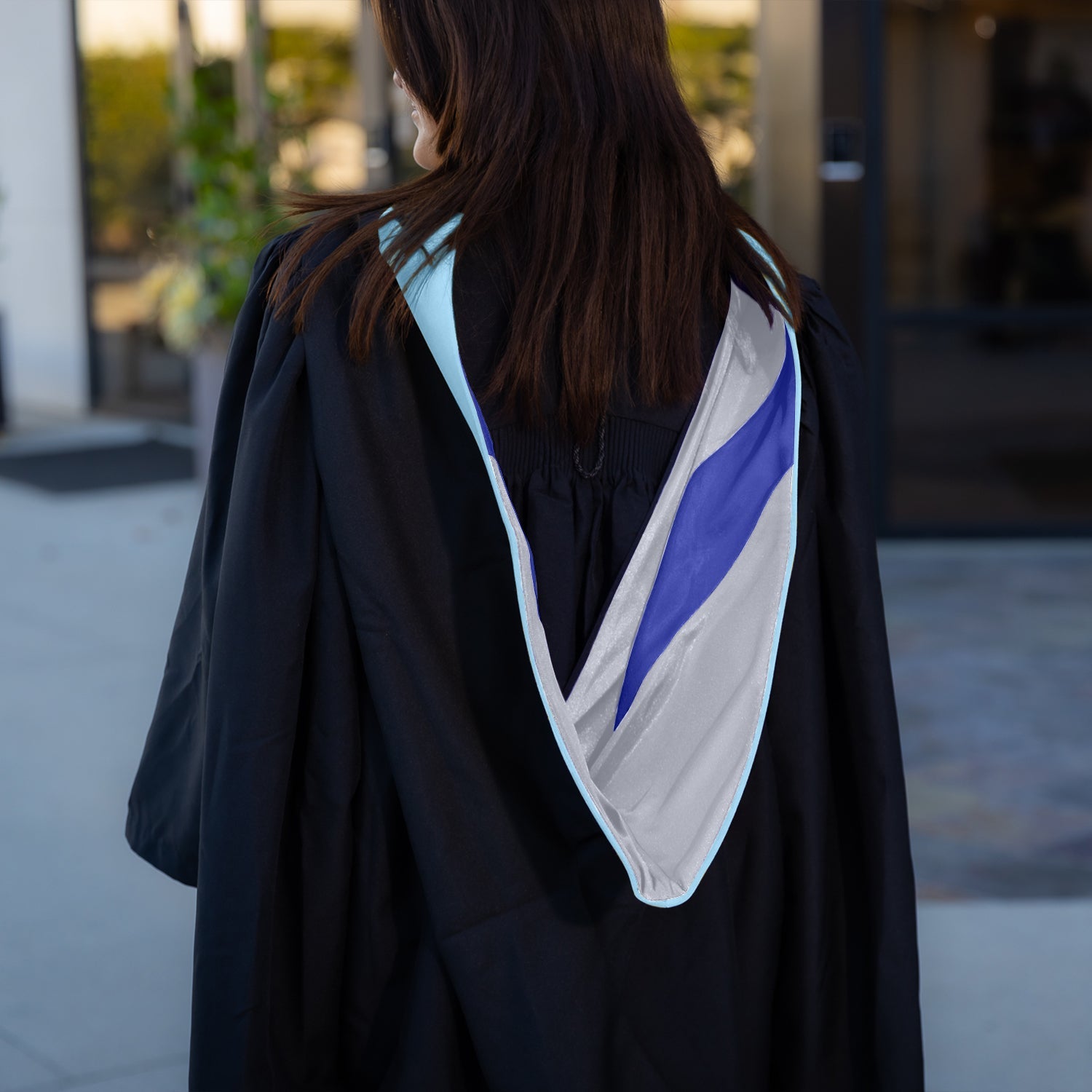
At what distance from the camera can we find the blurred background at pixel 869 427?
2.96m

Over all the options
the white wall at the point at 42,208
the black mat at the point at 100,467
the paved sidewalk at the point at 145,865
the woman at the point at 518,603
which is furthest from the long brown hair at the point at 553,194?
the white wall at the point at 42,208

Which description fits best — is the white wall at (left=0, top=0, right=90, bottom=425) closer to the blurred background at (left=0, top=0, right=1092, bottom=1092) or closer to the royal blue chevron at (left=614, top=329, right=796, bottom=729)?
the blurred background at (left=0, top=0, right=1092, bottom=1092)

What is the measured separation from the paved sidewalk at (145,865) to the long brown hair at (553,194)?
4.85 ft

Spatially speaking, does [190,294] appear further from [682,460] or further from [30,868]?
[682,460]

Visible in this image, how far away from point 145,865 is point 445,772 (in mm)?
1875

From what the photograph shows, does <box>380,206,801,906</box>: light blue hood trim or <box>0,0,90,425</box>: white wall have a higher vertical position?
<box>0,0,90,425</box>: white wall

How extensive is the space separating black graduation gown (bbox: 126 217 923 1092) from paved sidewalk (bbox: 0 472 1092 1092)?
82 centimetres

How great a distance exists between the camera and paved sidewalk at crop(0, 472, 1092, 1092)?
2645 millimetres

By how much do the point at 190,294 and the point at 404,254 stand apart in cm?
528

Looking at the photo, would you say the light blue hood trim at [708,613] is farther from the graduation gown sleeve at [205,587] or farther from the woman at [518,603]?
the graduation gown sleeve at [205,587]

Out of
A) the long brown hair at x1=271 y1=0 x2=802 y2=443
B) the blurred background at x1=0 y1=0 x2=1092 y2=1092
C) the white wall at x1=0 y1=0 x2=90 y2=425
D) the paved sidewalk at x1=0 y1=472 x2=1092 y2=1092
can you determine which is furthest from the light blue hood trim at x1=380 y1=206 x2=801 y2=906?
the white wall at x1=0 y1=0 x2=90 y2=425

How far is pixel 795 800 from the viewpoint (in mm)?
1905

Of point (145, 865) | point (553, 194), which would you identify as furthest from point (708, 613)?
point (145, 865)

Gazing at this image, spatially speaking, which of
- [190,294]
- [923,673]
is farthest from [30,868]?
[190,294]
